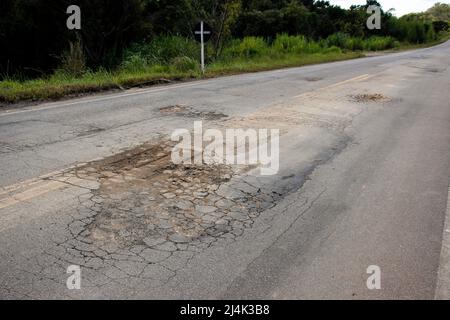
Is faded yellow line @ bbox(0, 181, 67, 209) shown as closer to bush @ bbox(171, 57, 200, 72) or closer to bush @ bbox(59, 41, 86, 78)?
bush @ bbox(59, 41, 86, 78)

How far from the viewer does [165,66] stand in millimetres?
14836

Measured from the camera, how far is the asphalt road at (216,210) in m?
3.17

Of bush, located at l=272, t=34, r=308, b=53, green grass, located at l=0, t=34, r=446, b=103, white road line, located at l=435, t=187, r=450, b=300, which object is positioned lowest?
white road line, located at l=435, t=187, r=450, b=300

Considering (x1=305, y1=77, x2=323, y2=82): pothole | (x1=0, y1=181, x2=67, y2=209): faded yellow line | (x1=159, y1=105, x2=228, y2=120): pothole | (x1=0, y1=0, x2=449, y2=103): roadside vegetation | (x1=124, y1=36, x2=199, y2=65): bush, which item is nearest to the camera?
(x1=0, y1=181, x2=67, y2=209): faded yellow line

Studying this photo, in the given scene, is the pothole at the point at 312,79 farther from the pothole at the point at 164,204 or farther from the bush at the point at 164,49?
the pothole at the point at 164,204

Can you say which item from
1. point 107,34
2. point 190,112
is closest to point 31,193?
point 190,112

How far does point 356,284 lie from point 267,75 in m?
12.7

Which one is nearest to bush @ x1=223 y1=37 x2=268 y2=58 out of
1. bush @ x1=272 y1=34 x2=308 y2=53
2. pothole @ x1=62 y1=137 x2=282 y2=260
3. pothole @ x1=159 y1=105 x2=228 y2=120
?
bush @ x1=272 y1=34 x2=308 y2=53

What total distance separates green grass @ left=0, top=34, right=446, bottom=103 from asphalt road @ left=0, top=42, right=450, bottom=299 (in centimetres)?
200

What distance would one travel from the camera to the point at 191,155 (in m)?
5.75

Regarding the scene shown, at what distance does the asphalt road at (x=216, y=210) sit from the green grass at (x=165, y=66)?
2.00 metres

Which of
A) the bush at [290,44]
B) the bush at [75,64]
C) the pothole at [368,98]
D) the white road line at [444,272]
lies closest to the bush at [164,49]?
the bush at [75,64]

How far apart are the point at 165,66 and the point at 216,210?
11.4m

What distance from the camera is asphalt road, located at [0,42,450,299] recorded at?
3.17 metres
